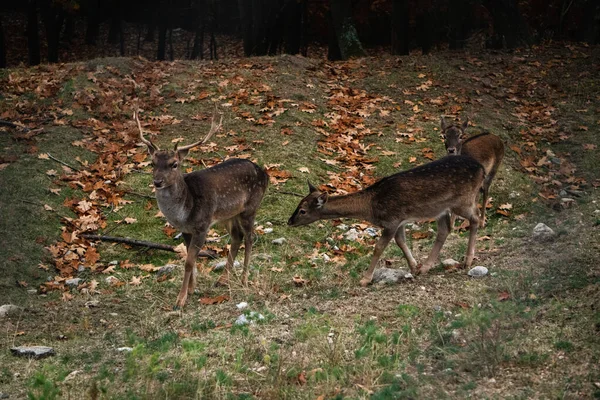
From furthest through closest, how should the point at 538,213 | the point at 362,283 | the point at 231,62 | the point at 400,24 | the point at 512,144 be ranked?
the point at 400,24, the point at 231,62, the point at 512,144, the point at 538,213, the point at 362,283

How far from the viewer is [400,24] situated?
911 inches

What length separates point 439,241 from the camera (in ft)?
30.7

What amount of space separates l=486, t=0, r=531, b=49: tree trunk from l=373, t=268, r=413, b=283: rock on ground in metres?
14.0

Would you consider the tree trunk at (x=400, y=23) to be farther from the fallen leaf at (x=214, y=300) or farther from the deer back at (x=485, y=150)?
the fallen leaf at (x=214, y=300)

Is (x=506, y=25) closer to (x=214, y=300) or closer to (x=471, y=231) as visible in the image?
(x=471, y=231)

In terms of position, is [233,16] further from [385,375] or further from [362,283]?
[385,375]

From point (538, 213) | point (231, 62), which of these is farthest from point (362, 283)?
point (231, 62)

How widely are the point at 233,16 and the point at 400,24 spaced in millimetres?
18286

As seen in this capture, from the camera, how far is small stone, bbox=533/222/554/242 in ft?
31.8

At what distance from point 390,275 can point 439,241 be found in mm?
827

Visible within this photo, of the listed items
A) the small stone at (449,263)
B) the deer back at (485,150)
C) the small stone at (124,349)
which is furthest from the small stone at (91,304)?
the deer back at (485,150)

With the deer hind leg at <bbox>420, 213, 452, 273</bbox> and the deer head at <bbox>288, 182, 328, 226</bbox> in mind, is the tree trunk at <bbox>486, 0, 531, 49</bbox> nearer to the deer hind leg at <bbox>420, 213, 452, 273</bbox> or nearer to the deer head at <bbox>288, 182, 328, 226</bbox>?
the deer hind leg at <bbox>420, 213, 452, 273</bbox>

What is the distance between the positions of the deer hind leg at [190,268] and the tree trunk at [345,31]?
12.9 m

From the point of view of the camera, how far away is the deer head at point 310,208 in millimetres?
9336
